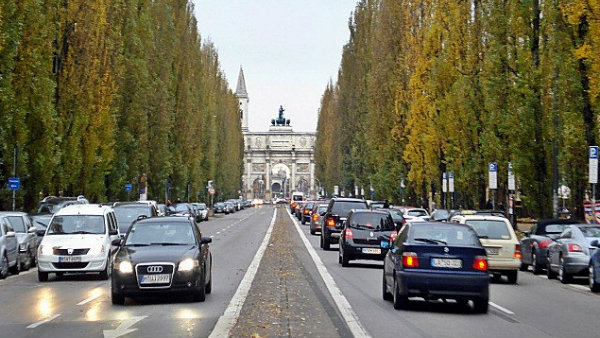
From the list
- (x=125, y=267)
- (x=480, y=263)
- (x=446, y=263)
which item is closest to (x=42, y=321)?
(x=125, y=267)

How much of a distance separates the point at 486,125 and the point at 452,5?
7.70m

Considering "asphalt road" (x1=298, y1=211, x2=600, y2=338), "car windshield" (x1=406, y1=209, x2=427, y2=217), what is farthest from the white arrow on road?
"car windshield" (x1=406, y1=209, x2=427, y2=217)

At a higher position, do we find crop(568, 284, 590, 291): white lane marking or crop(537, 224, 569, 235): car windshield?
crop(537, 224, 569, 235): car windshield

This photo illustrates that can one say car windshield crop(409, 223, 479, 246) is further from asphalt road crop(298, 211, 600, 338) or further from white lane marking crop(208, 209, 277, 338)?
white lane marking crop(208, 209, 277, 338)

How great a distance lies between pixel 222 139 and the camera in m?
122

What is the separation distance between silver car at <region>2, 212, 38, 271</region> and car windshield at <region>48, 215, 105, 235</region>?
9.40ft

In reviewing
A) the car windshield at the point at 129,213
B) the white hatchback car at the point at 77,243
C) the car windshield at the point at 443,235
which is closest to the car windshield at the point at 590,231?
the car windshield at the point at 443,235

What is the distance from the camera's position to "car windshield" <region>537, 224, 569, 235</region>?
28.6 meters

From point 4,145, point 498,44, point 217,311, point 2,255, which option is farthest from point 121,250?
point 498,44

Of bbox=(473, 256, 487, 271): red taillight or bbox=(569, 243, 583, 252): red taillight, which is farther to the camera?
bbox=(569, 243, 583, 252): red taillight

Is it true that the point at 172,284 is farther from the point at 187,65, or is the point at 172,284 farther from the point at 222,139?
the point at 222,139

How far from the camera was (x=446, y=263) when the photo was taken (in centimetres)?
1683

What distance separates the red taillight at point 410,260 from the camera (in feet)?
55.2

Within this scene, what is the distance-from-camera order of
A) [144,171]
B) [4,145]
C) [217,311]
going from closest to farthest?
[217,311] < [4,145] < [144,171]
